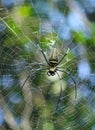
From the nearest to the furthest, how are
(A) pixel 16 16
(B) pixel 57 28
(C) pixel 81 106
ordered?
(B) pixel 57 28
(A) pixel 16 16
(C) pixel 81 106

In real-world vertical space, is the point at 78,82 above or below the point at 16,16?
below

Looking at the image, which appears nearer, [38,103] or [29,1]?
[38,103]

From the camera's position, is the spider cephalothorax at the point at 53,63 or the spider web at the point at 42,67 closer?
the spider cephalothorax at the point at 53,63

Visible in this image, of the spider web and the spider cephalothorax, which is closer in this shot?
→ the spider cephalothorax

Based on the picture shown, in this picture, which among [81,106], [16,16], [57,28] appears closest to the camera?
[57,28]

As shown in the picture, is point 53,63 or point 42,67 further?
point 42,67

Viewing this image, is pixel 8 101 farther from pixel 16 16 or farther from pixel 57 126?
pixel 16 16

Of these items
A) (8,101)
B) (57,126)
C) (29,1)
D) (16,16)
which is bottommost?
(57,126)

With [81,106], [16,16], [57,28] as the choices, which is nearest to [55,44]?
[57,28]
